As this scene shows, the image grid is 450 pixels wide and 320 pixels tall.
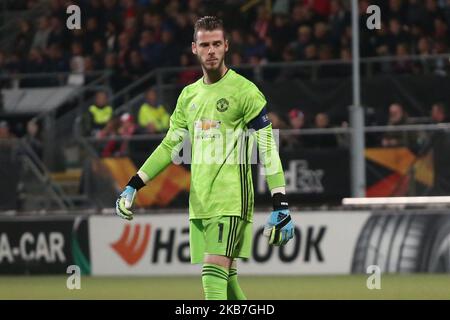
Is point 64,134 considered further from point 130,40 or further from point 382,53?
point 382,53

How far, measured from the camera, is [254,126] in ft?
29.8

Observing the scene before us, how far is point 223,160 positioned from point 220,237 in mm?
554

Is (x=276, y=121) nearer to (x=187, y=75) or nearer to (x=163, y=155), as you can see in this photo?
(x=187, y=75)

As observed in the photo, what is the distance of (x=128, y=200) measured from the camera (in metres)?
9.29

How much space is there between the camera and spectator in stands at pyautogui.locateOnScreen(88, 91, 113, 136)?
2031cm

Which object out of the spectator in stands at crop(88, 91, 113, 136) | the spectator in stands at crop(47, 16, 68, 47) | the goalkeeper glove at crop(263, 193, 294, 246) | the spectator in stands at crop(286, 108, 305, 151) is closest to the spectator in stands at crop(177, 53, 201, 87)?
the spectator in stands at crop(88, 91, 113, 136)

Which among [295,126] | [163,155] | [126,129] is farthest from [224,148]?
[126,129]

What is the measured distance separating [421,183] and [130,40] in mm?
8022

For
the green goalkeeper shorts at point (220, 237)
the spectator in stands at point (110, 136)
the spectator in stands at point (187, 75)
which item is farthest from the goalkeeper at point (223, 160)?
the spectator in stands at point (187, 75)

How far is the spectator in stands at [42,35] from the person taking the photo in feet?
81.3

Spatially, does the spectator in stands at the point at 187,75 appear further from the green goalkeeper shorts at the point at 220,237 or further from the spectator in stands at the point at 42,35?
the green goalkeeper shorts at the point at 220,237

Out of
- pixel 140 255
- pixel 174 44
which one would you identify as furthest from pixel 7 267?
pixel 174 44

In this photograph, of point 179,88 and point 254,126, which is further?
point 179,88

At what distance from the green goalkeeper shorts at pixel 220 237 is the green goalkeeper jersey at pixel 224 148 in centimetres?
5
